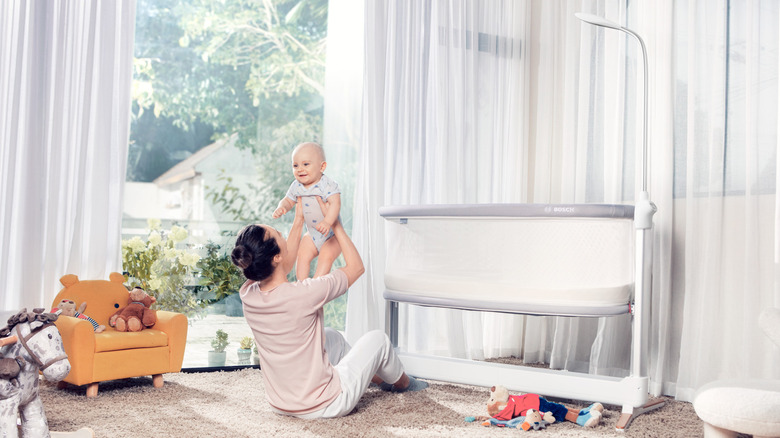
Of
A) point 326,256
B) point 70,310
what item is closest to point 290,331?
point 326,256

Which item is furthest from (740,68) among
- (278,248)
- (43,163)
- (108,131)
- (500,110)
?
(43,163)

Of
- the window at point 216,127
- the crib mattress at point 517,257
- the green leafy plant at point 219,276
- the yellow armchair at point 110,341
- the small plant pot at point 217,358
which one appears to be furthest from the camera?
the window at point 216,127

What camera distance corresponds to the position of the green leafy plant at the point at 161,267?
297cm

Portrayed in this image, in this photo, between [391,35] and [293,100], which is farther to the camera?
[293,100]

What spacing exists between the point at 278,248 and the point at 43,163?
4.43 feet

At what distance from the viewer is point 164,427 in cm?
209

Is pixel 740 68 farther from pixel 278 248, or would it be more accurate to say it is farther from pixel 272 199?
pixel 272 199

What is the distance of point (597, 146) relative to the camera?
330 cm

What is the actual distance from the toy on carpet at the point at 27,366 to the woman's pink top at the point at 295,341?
0.66m

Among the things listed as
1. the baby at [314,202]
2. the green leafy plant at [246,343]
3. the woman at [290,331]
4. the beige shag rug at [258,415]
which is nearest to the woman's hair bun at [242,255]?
the woman at [290,331]

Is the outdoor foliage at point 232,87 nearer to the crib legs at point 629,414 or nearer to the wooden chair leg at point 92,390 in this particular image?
the wooden chair leg at point 92,390

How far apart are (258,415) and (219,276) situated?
1160 millimetres

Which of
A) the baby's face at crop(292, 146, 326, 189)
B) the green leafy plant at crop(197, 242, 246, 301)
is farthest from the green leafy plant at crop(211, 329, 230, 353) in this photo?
the baby's face at crop(292, 146, 326, 189)

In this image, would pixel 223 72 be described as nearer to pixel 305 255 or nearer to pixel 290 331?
pixel 305 255
